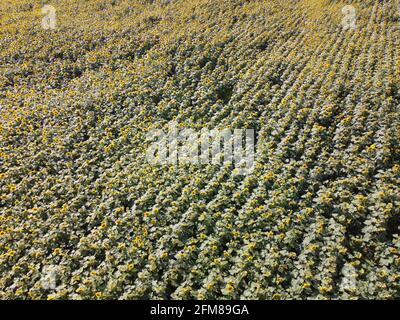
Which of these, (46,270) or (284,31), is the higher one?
(284,31)

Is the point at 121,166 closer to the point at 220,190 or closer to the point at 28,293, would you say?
the point at 220,190

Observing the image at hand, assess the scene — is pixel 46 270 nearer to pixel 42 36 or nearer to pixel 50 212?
pixel 50 212

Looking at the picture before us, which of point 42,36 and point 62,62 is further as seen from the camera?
point 42,36

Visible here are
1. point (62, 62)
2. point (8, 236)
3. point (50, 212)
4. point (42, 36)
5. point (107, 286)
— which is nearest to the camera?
point (107, 286)

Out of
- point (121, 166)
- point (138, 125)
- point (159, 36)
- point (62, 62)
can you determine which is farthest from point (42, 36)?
point (121, 166)
